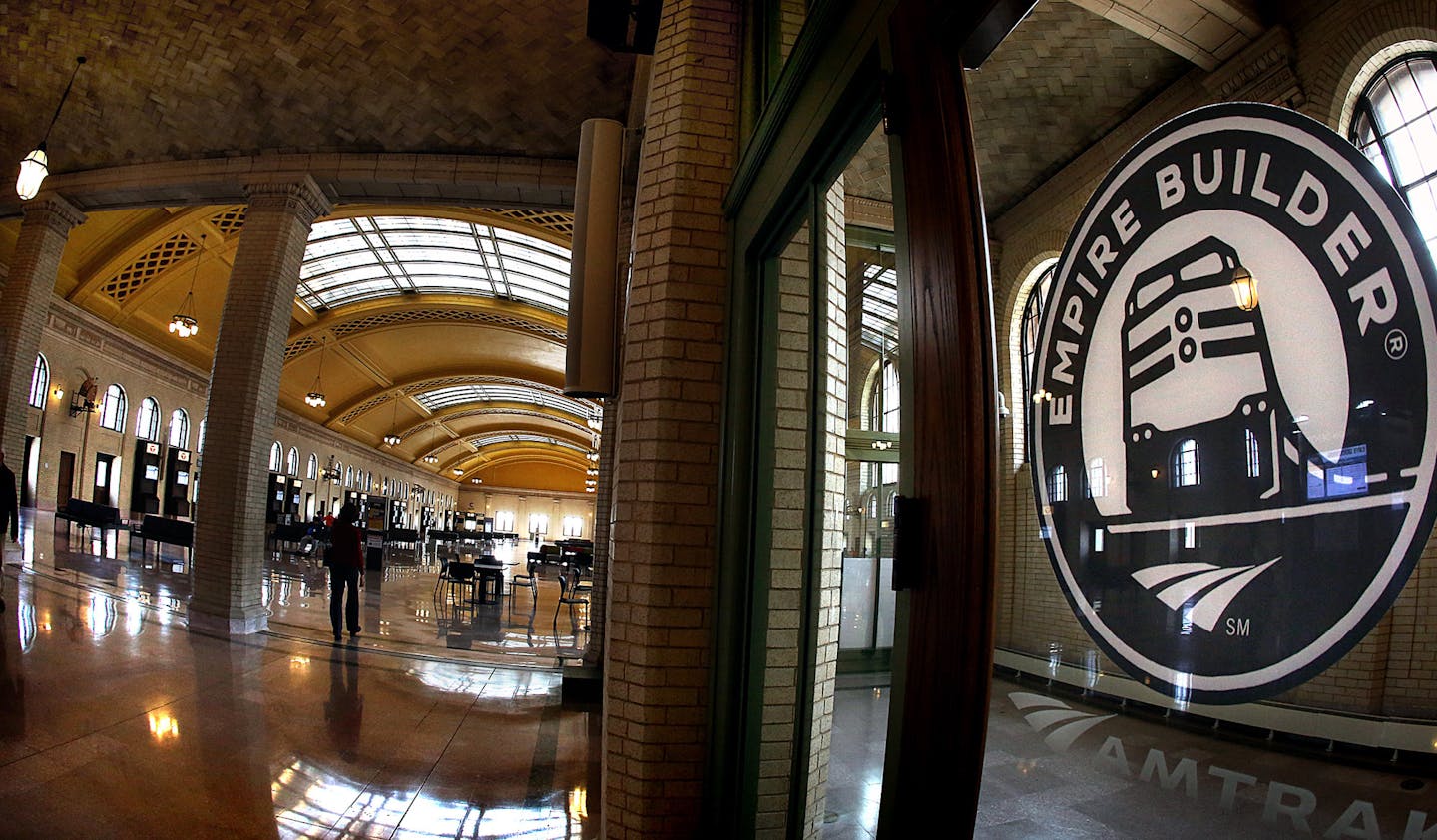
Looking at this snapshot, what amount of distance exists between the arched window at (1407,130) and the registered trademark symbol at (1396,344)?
2.8 inches

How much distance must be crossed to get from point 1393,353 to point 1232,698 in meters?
0.39

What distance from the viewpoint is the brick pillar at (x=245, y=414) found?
7.82 m

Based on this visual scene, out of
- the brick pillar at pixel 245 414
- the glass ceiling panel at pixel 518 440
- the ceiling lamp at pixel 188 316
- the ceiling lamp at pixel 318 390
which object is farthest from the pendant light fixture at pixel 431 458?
the brick pillar at pixel 245 414

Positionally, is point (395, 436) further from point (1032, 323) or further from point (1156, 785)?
point (1156, 785)

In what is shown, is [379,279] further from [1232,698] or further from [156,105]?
[1232,698]

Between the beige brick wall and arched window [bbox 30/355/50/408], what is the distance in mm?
20368

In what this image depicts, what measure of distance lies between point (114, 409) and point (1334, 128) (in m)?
23.2

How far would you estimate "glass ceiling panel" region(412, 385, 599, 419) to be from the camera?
30.6 m

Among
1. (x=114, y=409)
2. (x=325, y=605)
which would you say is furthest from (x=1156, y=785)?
(x=114, y=409)

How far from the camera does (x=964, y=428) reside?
46.7 inches

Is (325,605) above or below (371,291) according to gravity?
below

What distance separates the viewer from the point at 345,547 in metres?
7.89

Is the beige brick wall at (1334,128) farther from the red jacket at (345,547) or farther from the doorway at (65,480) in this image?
the doorway at (65,480)

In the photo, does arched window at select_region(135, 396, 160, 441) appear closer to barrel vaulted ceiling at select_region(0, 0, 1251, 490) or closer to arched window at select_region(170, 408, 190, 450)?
arched window at select_region(170, 408, 190, 450)
